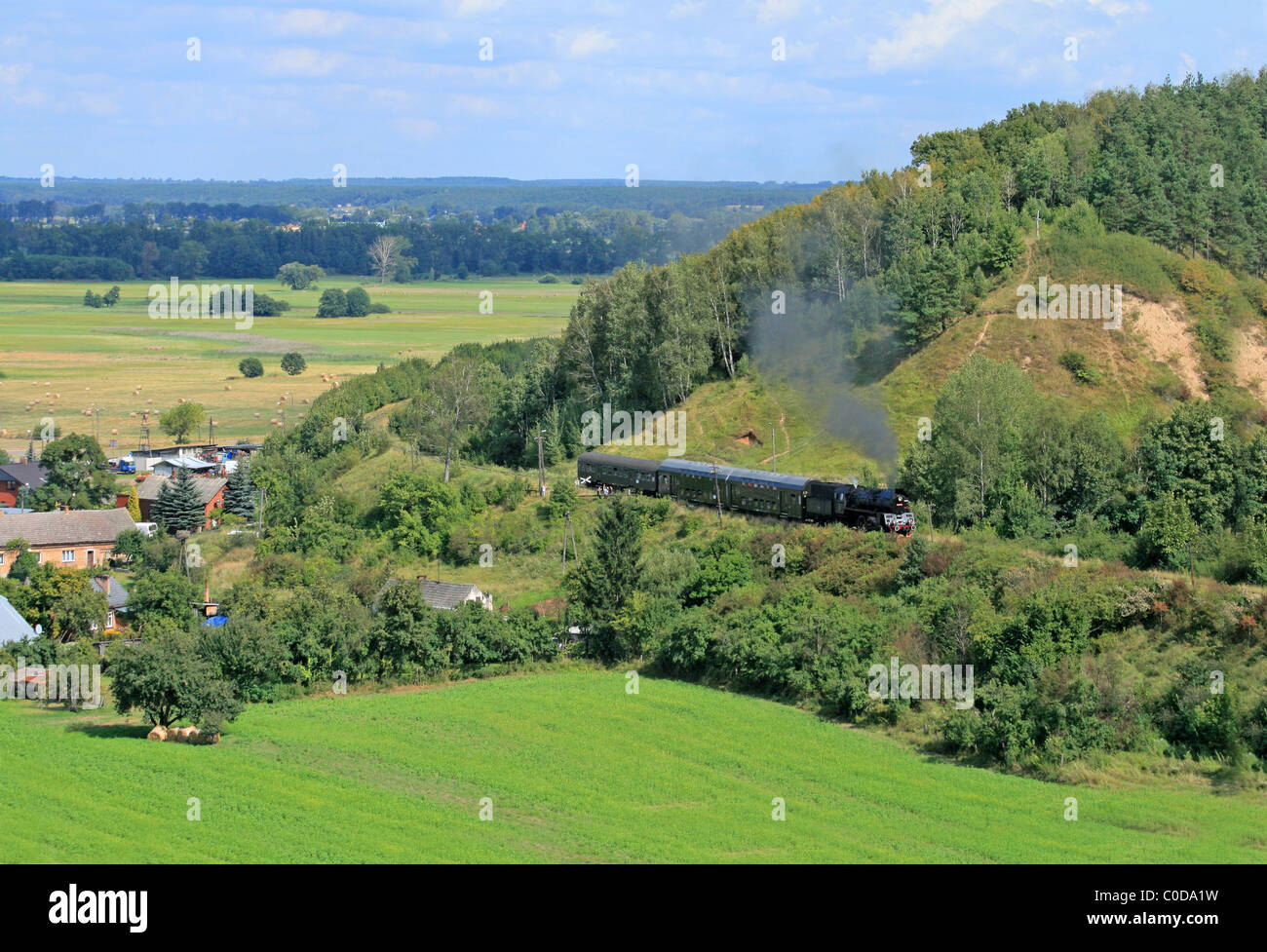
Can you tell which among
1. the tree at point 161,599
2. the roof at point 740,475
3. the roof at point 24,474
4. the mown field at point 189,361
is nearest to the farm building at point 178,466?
the roof at point 24,474

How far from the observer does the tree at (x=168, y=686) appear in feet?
148

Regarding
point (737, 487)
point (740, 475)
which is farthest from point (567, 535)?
point (740, 475)

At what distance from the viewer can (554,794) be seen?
128 feet

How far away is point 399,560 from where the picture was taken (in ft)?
223

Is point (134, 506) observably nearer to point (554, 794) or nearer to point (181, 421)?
point (181, 421)

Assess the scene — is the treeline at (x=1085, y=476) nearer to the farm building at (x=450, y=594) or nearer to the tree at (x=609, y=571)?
the tree at (x=609, y=571)

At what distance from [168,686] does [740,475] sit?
2909cm

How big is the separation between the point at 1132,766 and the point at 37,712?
1518 inches

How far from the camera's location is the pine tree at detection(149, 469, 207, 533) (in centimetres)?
7831

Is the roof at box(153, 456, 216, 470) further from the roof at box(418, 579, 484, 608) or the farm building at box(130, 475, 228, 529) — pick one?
the roof at box(418, 579, 484, 608)

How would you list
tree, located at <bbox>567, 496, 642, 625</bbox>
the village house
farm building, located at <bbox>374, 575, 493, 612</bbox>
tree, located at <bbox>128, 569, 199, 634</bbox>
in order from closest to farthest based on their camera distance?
tree, located at <bbox>567, 496, 642, 625</bbox> → farm building, located at <bbox>374, 575, 493, 612</bbox> → tree, located at <bbox>128, 569, 199, 634</bbox> → the village house

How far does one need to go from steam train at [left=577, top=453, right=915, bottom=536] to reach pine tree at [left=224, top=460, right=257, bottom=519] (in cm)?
2134

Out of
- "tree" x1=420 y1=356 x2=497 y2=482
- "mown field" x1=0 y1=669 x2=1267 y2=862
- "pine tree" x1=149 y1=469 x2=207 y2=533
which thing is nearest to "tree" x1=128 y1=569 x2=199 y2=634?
"mown field" x1=0 y1=669 x2=1267 y2=862

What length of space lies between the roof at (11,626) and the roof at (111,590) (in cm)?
462
